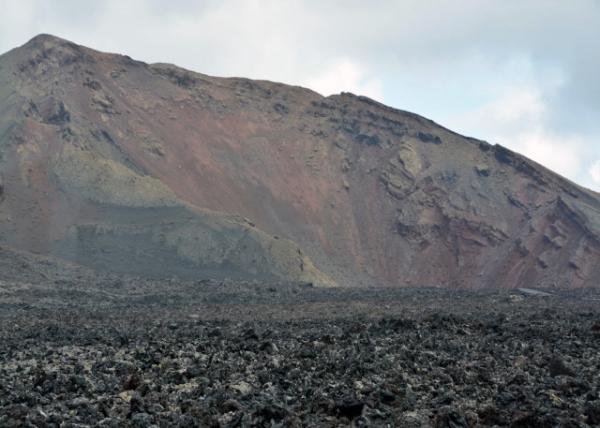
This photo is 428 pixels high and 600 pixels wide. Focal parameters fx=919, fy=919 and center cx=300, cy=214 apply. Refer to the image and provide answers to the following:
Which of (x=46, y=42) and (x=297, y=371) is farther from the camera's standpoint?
(x=46, y=42)

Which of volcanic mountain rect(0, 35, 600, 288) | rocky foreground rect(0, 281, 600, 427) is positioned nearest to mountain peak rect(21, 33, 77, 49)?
volcanic mountain rect(0, 35, 600, 288)

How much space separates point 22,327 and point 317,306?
1527cm

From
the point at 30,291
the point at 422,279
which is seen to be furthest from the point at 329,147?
the point at 30,291

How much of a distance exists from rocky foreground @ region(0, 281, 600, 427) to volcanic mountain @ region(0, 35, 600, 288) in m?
28.7

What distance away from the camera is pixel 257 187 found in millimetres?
79938

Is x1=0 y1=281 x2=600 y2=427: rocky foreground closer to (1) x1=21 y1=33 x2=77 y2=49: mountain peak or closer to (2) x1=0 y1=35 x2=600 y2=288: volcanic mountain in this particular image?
(2) x1=0 y1=35 x2=600 y2=288: volcanic mountain

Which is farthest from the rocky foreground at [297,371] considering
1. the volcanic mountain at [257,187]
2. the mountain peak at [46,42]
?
the mountain peak at [46,42]

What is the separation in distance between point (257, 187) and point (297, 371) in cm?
6369

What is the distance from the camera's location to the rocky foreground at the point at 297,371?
12.7 m

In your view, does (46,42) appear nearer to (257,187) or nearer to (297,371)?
(257,187)

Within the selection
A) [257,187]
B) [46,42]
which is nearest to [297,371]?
[257,187]

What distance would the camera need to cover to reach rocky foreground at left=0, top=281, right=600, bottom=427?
12.7m

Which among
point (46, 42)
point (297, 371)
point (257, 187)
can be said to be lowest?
point (297, 371)

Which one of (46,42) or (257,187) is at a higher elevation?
(46,42)
